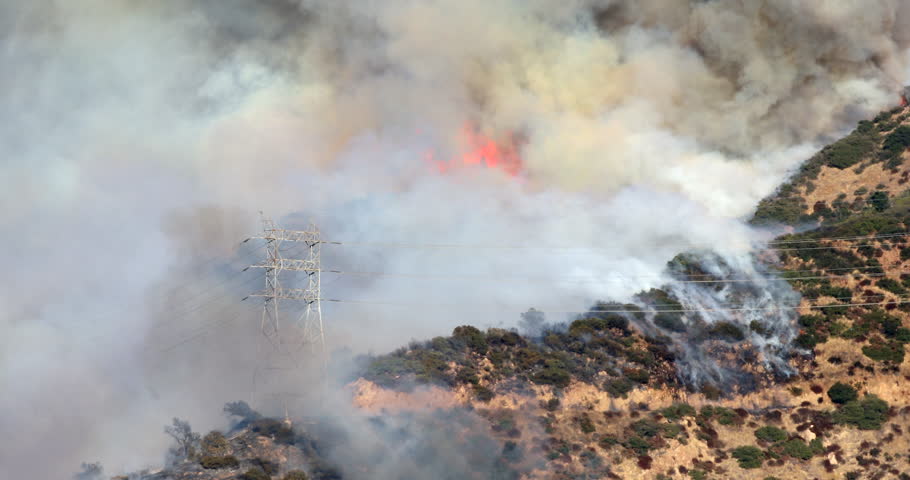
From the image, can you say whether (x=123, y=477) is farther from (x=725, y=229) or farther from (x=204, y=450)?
(x=725, y=229)

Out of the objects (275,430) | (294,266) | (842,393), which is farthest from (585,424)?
(294,266)

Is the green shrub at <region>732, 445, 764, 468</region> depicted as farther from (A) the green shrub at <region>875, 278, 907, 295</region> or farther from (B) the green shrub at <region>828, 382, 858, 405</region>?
(A) the green shrub at <region>875, 278, 907, 295</region>

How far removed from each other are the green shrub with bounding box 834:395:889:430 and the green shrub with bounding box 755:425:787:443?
14.6 ft

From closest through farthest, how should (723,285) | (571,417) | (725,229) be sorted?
(571,417) → (723,285) → (725,229)

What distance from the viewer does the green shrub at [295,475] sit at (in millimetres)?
82062

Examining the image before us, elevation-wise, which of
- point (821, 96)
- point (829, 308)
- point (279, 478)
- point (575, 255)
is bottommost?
point (279, 478)

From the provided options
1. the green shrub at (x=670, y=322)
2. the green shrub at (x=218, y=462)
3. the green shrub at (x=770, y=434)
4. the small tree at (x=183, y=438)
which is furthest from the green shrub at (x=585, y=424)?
the small tree at (x=183, y=438)

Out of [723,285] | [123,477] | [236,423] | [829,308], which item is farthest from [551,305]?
[123,477]

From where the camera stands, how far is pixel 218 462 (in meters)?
83.2

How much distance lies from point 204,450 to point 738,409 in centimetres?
4335

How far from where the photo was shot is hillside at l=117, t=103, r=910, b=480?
86.8 metres

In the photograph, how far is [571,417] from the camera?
92000 mm

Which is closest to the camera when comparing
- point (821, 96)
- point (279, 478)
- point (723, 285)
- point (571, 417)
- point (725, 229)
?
point (279, 478)

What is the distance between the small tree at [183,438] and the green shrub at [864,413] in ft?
168
